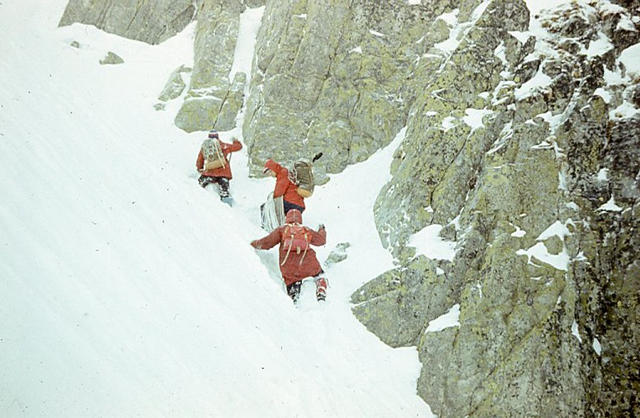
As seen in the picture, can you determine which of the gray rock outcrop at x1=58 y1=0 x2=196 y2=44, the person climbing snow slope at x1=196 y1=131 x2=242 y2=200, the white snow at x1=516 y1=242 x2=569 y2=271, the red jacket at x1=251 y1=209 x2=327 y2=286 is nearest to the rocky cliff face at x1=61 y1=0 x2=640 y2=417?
the white snow at x1=516 y1=242 x2=569 y2=271

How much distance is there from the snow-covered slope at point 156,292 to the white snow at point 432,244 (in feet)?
2.38

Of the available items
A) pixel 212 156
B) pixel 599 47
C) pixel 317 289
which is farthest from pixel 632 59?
pixel 212 156

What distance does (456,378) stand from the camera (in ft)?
24.3

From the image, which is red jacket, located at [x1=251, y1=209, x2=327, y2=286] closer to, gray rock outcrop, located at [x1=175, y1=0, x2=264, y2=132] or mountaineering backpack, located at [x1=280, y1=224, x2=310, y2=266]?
mountaineering backpack, located at [x1=280, y1=224, x2=310, y2=266]

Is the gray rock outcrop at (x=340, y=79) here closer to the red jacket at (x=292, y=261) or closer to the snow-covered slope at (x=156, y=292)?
the snow-covered slope at (x=156, y=292)

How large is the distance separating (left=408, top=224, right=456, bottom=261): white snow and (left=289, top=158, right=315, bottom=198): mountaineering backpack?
115 inches

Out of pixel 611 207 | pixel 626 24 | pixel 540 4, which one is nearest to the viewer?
pixel 611 207

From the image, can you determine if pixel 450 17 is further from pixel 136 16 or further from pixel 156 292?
pixel 136 16

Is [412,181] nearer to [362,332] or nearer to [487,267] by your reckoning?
[487,267]

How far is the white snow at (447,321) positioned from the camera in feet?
26.1

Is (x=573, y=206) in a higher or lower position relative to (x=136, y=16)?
lower

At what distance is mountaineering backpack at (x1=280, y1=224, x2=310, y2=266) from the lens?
29.6ft

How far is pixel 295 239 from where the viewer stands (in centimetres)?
904

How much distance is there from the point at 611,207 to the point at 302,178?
6.47 meters
